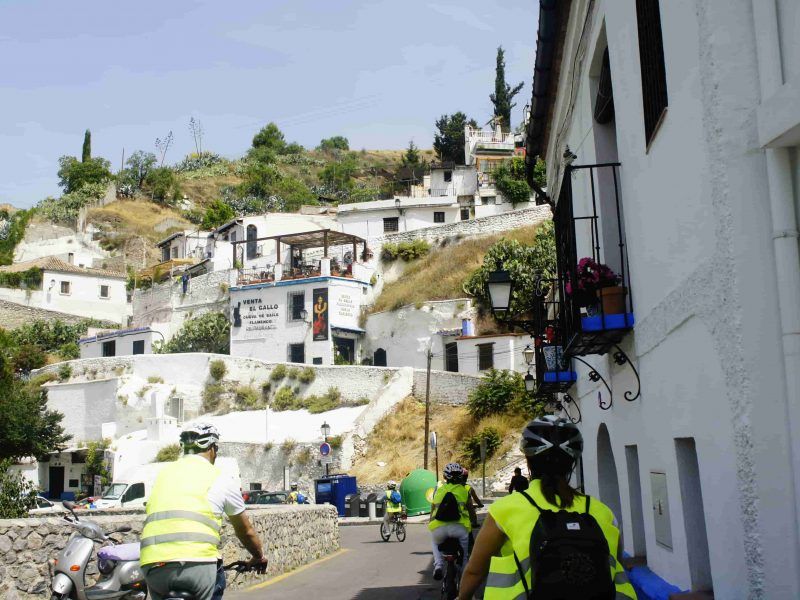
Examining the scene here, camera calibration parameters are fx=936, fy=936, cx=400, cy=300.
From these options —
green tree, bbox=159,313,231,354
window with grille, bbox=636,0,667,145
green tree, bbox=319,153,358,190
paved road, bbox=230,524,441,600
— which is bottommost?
paved road, bbox=230,524,441,600

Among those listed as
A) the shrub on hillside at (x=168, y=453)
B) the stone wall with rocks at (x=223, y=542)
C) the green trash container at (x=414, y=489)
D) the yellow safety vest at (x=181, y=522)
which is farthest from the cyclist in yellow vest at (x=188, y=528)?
the shrub on hillside at (x=168, y=453)

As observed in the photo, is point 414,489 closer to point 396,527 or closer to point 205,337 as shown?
point 396,527

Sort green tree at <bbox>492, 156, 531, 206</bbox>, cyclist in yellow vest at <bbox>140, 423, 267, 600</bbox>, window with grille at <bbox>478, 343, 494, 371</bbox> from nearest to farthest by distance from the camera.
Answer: cyclist in yellow vest at <bbox>140, 423, 267, 600</bbox>
window with grille at <bbox>478, 343, 494, 371</bbox>
green tree at <bbox>492, 156, 531, 206</bbox>

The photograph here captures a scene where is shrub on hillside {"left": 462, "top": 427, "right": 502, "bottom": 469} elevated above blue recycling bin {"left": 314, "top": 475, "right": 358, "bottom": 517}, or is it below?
above

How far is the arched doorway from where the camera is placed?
10.3 m

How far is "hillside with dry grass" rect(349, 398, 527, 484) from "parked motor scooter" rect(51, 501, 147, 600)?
96.1ft

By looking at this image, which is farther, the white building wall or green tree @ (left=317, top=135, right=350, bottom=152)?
green tree @ (left=317, top=135, right=350, bottom=152)

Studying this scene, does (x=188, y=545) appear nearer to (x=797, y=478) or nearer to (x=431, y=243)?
(x=797, y=478)

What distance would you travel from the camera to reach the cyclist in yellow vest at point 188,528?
208 inches

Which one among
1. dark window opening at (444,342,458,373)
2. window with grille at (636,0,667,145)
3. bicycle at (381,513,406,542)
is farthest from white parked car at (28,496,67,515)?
dark window opening at (444,342,458,373)

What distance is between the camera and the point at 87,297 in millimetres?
72938

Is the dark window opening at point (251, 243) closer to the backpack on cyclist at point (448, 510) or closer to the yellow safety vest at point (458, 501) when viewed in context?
the yellow safety vest at point (458, 501)

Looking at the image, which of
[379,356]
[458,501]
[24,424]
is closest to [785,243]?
[458,501]

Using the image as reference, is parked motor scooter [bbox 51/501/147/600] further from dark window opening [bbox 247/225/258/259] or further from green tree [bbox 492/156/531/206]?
green tree [bbox 492/156/531/206]
